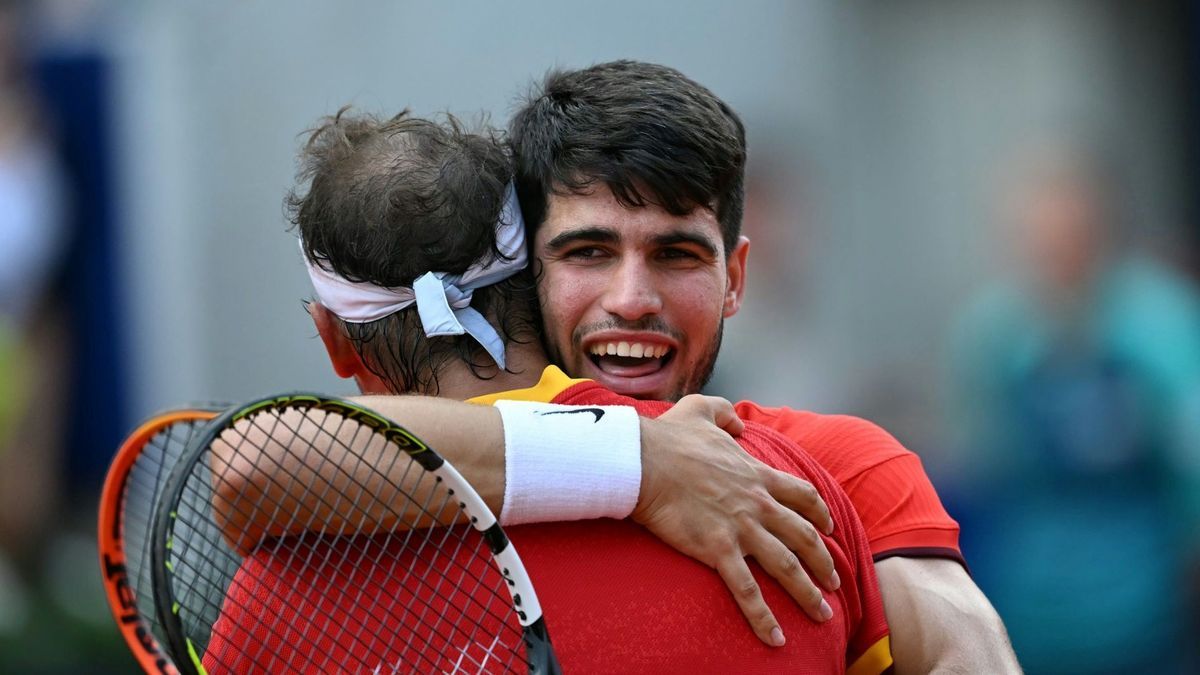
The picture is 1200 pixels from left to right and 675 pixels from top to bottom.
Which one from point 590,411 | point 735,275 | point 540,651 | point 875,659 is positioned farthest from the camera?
point 735,275

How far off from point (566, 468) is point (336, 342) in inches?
31.6

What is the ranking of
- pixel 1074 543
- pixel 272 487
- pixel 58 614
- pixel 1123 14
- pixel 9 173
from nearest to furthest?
pixel 272 487 → pixel 1074 543 → pixel 58 614 → pixel 9 173 → pixel 1123 14

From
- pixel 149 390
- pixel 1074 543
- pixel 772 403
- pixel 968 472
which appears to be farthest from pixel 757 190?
pixel 149 390

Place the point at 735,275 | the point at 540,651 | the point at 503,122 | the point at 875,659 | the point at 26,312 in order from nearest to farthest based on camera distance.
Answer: the point at 540,651 < the point at 875,659 < the point at 735,275 < the point at 26,312 < the point at 503,122

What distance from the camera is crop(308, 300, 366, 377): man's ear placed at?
11.8ft

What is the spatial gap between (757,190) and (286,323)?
250 centimetres

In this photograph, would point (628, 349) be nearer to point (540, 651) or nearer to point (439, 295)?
point (439, 295)

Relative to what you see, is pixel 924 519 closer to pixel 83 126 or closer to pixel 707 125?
pixel 707 125

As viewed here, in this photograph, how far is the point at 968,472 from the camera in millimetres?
8086

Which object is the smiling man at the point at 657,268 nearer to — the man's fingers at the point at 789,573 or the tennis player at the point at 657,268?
→ the tennis player at the point at 657,268

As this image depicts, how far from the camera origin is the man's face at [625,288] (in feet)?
12.0

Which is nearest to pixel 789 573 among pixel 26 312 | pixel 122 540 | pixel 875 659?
pixel 875 659

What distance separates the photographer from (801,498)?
10.6 ft

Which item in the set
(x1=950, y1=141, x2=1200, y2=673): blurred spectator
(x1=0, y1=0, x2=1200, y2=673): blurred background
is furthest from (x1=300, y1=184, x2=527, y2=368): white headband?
(x1=0, y1=0, x2=1200, y2=673): blurred background
